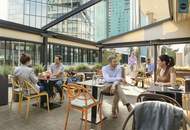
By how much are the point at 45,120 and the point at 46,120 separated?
0.02 m

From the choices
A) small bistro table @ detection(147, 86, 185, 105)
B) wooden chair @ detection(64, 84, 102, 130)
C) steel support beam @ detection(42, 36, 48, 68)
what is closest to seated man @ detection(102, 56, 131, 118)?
wooden chair @ detection(64, 84, 102, 130)

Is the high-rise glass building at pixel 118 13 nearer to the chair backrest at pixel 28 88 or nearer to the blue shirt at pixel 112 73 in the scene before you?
the blue shirt at pixel 112 73

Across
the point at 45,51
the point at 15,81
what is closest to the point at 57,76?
the point at 15,81

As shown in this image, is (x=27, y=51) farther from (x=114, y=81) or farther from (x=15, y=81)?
(x=114, y=81)

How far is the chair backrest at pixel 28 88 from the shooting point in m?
4.35

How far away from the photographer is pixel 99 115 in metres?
3.85

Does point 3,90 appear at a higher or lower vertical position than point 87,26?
lower

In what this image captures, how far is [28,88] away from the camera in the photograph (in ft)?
14.3

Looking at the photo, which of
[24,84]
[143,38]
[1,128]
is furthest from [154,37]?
[1,128]

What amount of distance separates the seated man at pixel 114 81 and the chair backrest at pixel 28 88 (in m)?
1.47

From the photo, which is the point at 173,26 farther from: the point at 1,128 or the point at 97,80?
the point at 1,128

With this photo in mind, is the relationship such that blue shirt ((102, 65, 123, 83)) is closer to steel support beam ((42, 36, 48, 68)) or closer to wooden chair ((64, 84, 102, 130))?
wooden chair ((64, 84, 102, 130))

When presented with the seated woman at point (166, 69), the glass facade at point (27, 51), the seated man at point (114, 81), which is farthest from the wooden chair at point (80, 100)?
the glass facade at point (27, 51)

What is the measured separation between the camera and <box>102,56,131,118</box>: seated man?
4240mm
